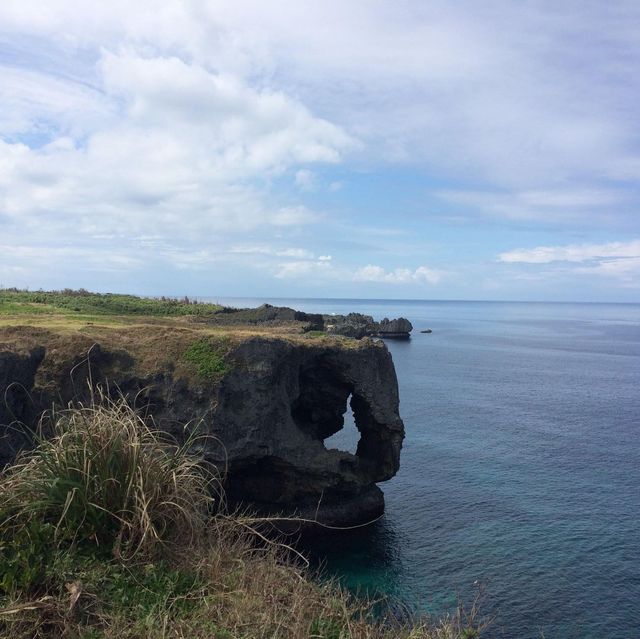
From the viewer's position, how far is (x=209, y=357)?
29312 millimetres

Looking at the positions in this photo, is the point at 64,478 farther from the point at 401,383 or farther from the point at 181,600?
the point at 401,383

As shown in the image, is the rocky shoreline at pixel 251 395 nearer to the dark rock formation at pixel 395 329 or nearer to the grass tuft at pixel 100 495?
the grass tuft at pixel 100 495

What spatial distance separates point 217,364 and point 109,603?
71.1 feet

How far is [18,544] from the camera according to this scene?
24.8ft

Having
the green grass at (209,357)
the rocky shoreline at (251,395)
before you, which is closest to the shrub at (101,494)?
the rocky shoreline at (251,395)

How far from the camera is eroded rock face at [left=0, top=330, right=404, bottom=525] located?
26734 millimetres

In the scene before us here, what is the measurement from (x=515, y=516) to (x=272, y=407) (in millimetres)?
14040

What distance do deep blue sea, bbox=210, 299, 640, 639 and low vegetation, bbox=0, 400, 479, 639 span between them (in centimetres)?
887

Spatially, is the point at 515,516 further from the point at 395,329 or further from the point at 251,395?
the point at 395,329

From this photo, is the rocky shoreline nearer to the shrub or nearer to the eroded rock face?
the eroded rock face

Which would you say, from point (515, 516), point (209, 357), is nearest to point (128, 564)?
point (209, 357)

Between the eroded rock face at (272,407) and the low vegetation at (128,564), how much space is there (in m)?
15.9

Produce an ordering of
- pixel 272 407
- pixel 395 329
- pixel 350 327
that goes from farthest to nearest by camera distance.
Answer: pixel 395 329
pixel 350 327
pixel 272 407

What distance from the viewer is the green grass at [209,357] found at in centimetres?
2866
